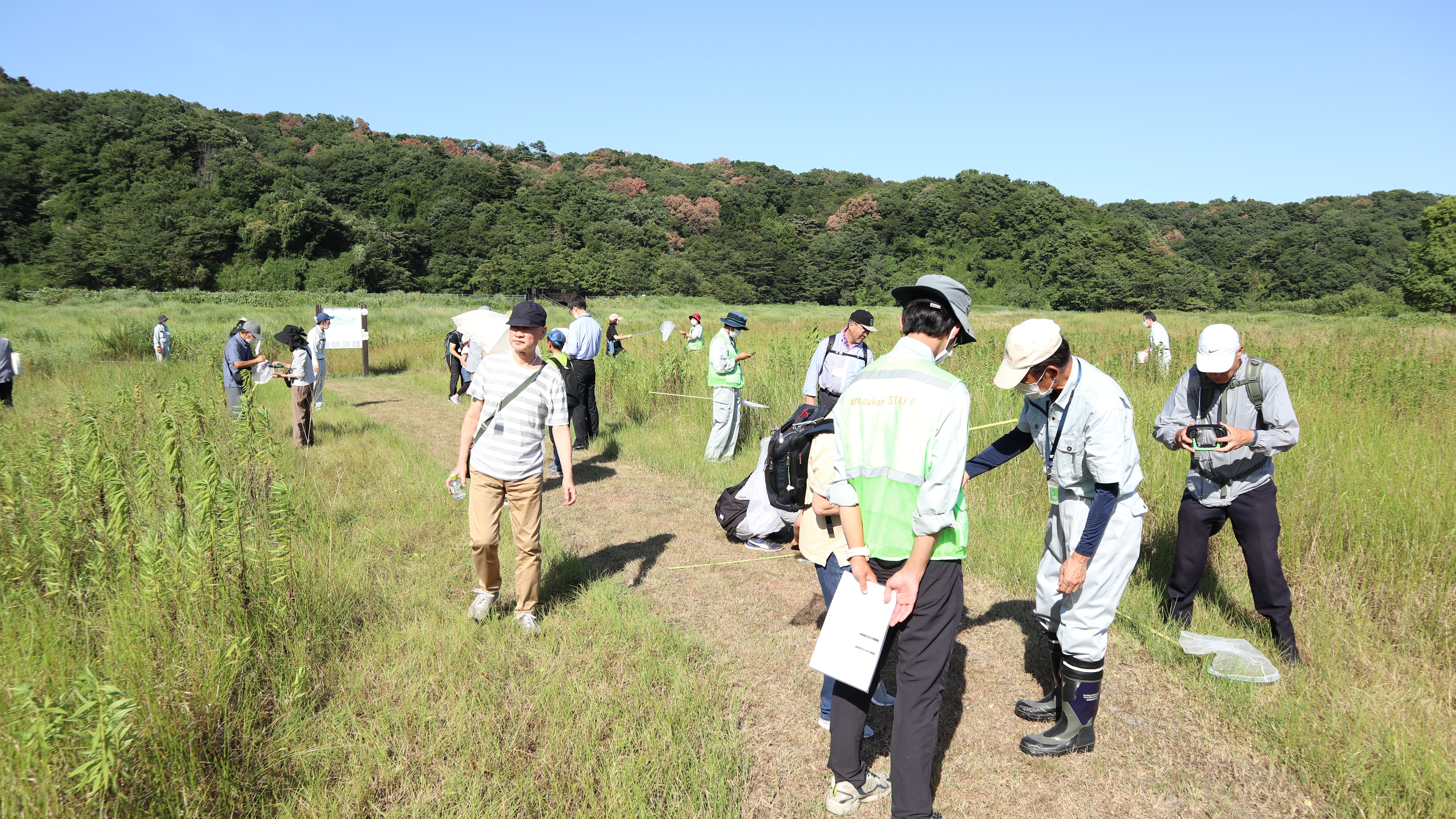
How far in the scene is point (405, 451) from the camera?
30.3 ft

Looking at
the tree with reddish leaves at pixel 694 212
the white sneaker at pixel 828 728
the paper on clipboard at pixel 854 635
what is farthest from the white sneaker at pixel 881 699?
the tree with reddish leaves at pixel 694 212

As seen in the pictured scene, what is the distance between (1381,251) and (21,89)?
5143 inches

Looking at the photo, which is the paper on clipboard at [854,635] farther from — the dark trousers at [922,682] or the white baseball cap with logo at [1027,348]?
the white baseball cap with logo at [1027,348]

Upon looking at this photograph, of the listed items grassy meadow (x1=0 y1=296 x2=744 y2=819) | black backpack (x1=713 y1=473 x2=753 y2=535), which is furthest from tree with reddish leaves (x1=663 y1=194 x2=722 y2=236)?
grassy meadow (x1=0 y1=296 x2=744 y2=819)

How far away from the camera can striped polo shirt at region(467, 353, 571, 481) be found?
14.0ft

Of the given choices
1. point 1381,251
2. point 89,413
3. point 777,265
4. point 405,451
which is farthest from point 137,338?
point 1381,251

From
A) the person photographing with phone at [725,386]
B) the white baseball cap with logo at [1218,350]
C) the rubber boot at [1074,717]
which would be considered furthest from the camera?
the person photographing with phone at [725,386]

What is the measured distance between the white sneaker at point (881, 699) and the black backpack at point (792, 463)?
104cm

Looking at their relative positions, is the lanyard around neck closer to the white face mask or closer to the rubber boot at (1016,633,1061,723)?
the white face mask

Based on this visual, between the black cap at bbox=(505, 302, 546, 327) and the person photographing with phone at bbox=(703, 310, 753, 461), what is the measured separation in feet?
14.8

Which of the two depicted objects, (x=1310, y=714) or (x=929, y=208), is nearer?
(x=1310, y=714)

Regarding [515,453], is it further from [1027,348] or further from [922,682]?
[1027,348]

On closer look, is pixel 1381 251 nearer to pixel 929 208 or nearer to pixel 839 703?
pixel 929 208

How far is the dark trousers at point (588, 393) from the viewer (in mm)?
9383
